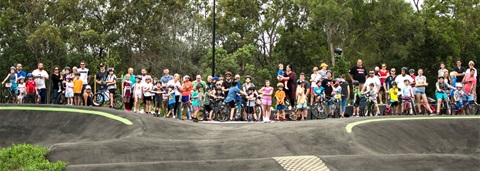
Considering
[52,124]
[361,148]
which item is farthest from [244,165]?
[52,124]

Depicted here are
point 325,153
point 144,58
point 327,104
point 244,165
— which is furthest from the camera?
point 144,58

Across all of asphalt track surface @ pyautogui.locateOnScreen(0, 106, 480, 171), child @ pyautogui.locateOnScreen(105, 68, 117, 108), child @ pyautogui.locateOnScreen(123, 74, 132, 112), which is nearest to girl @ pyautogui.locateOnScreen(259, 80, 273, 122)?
asphalt track surface @ pyautogui.locateOnScreen(0, 106, 480, 171)

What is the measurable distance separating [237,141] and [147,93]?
7216 millimetres

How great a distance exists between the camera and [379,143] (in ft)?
53.4

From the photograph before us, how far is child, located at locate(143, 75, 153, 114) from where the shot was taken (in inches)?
833

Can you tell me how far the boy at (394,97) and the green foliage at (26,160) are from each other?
12.6m

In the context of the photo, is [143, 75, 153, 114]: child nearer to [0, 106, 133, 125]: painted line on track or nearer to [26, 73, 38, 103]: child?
[0, 106, 133, 125]: painted line on track

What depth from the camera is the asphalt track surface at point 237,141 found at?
12312 mm

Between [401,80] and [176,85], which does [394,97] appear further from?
[176,85]

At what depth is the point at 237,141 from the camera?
14.8 metres

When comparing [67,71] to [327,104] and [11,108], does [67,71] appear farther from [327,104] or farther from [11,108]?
[327,104]

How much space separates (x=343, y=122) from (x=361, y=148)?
2716 mm

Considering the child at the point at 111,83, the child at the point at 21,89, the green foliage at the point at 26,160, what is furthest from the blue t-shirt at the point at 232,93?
the green foliage at the point at 26,160

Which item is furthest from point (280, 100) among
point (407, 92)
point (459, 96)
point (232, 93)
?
point (459, 96)
